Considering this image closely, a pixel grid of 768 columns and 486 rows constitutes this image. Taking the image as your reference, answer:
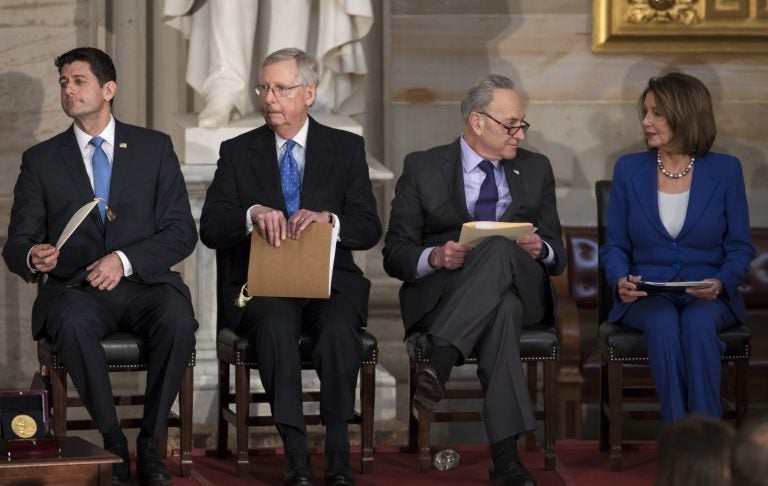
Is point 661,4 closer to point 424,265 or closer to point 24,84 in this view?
point 424,265

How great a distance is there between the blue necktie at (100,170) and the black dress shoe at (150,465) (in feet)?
3.09

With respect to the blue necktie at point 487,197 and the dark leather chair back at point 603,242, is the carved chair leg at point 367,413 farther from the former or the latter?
the dark leather chair back at point 603,242

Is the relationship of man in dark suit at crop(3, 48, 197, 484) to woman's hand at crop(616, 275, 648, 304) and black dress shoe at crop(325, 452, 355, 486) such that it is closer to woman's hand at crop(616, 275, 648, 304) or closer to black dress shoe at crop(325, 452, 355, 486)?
black dress shoe at crop(325, 452, 355, 486)

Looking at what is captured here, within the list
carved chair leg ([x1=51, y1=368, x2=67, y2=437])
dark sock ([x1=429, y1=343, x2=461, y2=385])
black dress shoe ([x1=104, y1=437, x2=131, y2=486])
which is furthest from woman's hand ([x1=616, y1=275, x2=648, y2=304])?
carved chair leg ([x1=51, y1=368, x2=67, y2=437])

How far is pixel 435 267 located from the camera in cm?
539

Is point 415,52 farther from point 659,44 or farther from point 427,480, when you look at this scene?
point 427,480

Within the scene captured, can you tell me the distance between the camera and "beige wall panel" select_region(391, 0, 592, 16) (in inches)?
300

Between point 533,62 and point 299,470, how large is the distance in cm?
333

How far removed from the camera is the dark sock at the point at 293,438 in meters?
5.05

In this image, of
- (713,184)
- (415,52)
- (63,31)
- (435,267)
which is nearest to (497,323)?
(435,267)

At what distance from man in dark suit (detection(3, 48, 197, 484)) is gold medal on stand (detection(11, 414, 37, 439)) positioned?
70 centimetres

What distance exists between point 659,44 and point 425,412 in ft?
10.3

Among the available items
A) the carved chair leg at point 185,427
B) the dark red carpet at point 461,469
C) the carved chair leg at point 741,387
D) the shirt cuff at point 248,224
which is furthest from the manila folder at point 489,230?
the carved chair leg at point 185,427

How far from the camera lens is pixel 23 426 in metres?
4.27
